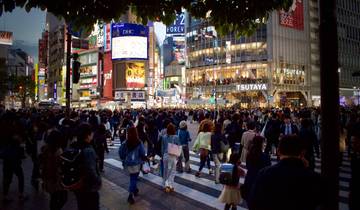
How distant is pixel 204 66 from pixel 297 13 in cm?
2312

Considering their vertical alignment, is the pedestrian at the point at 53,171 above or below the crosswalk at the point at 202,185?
above

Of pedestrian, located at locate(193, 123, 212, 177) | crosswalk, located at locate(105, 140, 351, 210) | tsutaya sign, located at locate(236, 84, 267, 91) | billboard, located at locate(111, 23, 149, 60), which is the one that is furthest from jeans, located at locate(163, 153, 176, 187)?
billboard, located at locate(111, 23, 149, 60)

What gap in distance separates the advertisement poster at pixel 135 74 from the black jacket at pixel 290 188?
84151 mm

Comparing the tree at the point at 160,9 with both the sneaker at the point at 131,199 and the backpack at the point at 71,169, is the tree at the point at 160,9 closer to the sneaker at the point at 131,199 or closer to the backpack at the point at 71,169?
the backpack at the point at 71,169

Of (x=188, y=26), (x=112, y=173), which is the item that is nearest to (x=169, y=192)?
(x=112, y=173)

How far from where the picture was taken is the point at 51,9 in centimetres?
476

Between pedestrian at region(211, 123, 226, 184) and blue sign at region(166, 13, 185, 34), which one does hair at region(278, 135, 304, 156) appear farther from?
blue sign at region(166, 13, 185, 34)

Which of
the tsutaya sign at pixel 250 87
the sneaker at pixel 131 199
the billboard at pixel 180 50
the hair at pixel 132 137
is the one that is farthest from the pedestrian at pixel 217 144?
the billboard at pixel 180 50

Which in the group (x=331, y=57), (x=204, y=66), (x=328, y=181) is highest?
(x=204, y=66)

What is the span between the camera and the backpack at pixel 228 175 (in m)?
6.45

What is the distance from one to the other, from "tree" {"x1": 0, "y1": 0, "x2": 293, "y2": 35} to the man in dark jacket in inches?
104

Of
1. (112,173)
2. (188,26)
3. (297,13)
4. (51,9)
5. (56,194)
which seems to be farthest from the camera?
(188,26)

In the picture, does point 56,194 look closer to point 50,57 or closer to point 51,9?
point 51,9

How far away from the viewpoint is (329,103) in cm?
305
